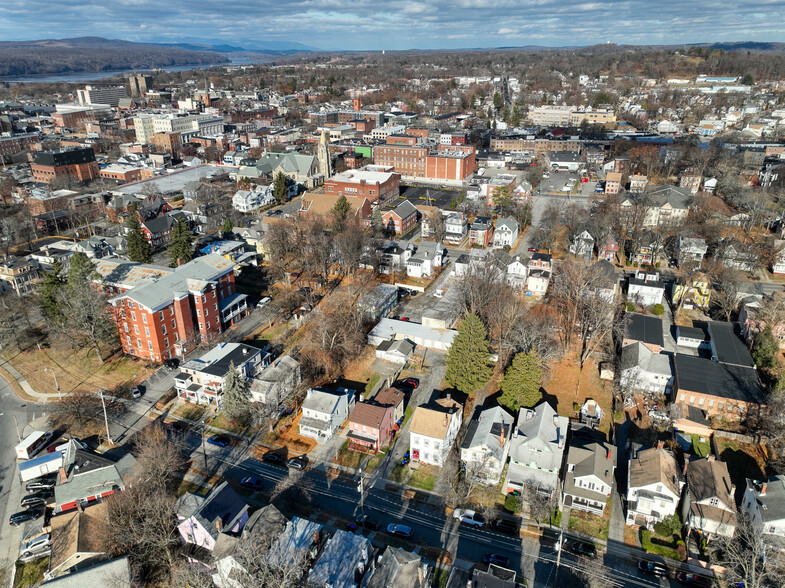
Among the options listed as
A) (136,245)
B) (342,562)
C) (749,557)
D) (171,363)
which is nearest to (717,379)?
(749,557)

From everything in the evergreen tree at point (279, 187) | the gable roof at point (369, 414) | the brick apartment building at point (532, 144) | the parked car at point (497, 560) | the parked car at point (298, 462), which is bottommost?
the parked car at point (298, 462)

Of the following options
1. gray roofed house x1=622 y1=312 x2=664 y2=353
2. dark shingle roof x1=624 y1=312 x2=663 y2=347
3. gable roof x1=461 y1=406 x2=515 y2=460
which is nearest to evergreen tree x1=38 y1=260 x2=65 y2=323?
gable roof x1=461 y1=406 x2=515 y2=460

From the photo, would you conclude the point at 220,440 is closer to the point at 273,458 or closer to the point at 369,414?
the point at 273,458

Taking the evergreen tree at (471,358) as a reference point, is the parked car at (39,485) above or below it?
below

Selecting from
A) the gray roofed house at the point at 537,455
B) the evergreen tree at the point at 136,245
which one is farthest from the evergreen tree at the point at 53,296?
the gray roofed house at the point at 537,455

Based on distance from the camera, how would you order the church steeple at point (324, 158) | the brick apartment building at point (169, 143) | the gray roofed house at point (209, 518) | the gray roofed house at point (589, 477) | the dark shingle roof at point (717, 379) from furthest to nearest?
the brick apartment building at point (169, 143)
the church steeple at point (324, 158)
the dark shingle roof at point (717, 379)
the gray roofed house at point (589, 477)
the gray roofed house at point (209, 518)

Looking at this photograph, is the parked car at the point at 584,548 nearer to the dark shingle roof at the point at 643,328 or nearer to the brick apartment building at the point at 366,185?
the dark shingle roof at the point at 643,328

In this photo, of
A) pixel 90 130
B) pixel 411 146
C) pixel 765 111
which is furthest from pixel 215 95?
pixel 765 111
